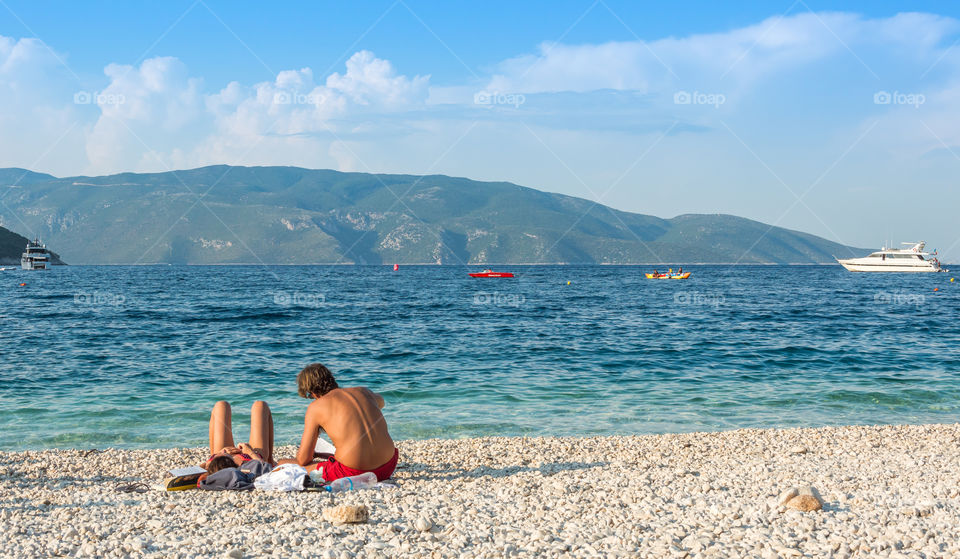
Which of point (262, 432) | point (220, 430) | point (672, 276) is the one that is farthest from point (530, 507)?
point (672, 276)

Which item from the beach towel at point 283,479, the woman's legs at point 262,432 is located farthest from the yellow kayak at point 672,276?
the beach towel at point 283,479

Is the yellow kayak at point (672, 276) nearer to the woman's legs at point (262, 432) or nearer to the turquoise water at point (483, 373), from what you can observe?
the turquoise water at point (483, 373)

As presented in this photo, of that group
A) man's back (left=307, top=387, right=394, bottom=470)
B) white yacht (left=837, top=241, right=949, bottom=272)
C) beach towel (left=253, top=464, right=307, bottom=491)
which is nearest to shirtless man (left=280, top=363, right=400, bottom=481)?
man's back (left=307, top=387, right=394, bottom=470)

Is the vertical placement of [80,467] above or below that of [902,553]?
below

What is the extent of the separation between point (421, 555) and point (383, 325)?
31.7 meters

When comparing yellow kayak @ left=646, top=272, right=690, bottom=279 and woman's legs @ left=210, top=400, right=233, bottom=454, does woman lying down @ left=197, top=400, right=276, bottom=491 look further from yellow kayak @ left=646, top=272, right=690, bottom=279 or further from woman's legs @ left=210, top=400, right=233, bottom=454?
yellow kayak @ left=646, top=272, right=690, bottom=279

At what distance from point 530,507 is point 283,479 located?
10.3 ft

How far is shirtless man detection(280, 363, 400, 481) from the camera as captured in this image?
28.1 feet

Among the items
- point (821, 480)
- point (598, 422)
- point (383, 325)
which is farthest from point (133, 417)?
point (383, 325)

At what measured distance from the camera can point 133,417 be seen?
14938 millimetres

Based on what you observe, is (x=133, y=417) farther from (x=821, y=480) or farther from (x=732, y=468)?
(x=821, y=480)

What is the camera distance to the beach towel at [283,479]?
27.4ft

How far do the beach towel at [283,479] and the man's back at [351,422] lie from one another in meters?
0.55

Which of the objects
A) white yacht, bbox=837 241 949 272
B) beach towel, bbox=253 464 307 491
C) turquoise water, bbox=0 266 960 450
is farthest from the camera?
white yacht, bbox=837 241 949 272
